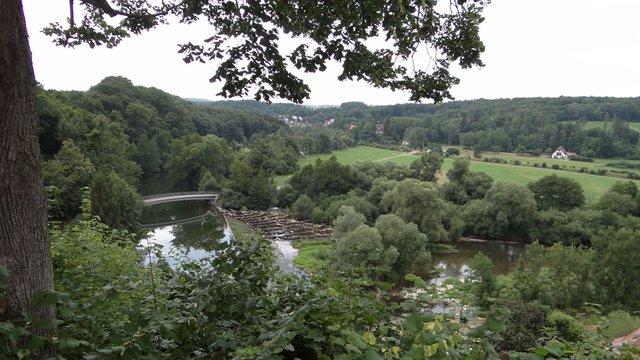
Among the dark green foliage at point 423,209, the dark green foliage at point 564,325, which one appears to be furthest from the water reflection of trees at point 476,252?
the dark green foliage at point 564,325

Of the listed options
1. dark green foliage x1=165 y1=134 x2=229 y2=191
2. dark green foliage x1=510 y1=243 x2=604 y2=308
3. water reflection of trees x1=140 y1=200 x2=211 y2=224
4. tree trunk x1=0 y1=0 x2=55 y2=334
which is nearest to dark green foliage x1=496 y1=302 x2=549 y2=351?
dark green foliage x1=510 y1=243 x2=604 y2=308

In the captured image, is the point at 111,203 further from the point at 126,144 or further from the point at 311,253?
the point at 126,144

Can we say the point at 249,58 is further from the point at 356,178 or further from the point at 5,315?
the point at 356,178

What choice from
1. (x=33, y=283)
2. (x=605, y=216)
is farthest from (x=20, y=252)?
(x=605, y=216)

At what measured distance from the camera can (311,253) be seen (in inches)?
1107

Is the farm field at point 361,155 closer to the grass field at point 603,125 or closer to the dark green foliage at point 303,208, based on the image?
the dark green foliage at point 303,208

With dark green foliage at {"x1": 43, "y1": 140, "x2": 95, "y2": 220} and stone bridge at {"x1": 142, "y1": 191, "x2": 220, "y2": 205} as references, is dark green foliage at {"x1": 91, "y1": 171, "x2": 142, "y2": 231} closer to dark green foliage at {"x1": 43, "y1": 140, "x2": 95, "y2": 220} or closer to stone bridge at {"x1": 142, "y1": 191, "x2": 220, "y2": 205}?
dark green foliage at {"x1": 43, "y1": 140, "x2": 95, "y2": 220}

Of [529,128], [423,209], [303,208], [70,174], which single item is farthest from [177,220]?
[529,128]

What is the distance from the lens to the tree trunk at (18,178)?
216 cm

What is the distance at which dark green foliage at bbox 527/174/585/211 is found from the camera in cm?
3894

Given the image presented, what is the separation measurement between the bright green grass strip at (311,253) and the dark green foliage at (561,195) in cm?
2444

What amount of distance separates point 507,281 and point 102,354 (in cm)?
2238

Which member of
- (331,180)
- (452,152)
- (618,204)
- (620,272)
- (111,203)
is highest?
(111,203)

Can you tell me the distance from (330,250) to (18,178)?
2236cm
